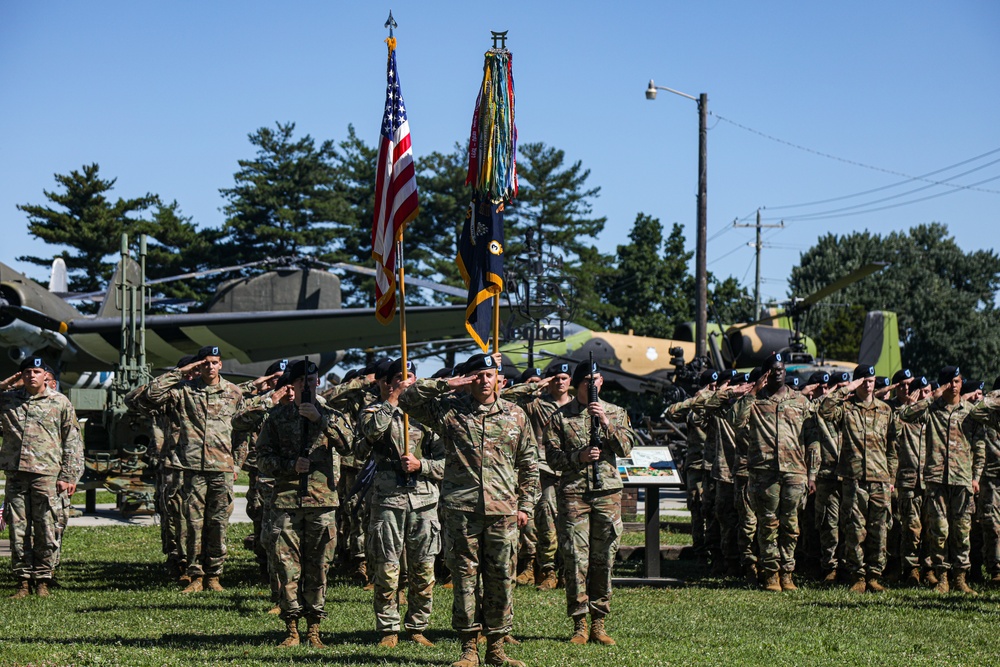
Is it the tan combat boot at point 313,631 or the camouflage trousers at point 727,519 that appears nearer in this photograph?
the tan combat boot at point 313,631

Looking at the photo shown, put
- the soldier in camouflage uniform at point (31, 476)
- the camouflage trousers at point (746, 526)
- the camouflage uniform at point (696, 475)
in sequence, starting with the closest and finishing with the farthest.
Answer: the soldier in camouflage uniform at point (31, 476), the camouflage trousers at point (746, 526), the camouflage uniform at point (696, 475)

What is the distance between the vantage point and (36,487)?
1111cm

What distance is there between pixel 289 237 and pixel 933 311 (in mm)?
38526

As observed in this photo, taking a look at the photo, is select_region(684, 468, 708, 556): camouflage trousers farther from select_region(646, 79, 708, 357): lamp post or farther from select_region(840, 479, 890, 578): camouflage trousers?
select_region(646, 79, 708, 357): lamp post

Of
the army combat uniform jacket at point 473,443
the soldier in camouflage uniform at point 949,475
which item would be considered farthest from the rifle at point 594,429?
the soldier in camouflage uniform at point 949,475

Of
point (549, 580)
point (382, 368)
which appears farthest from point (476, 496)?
point (549, 580)

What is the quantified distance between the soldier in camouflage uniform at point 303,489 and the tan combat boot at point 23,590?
11.9 ft

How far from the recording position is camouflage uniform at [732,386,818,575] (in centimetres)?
1178

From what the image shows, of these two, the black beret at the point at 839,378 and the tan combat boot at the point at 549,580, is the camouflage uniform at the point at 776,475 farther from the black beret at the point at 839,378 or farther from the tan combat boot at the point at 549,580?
the tan combat boot at the point at 549,580

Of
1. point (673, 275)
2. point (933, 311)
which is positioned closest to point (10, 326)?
point (673, 275)

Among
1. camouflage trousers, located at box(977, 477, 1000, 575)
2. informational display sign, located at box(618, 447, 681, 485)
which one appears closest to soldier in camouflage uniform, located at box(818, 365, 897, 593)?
camouflage trousers, located at box(977, 477, 1000, 575)

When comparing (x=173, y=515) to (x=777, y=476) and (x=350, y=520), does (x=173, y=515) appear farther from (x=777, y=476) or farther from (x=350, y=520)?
(x=777, y=476)

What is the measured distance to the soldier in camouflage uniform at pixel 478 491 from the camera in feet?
25.8

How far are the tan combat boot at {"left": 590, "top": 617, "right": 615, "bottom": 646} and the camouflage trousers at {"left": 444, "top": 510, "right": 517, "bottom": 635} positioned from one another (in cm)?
117
